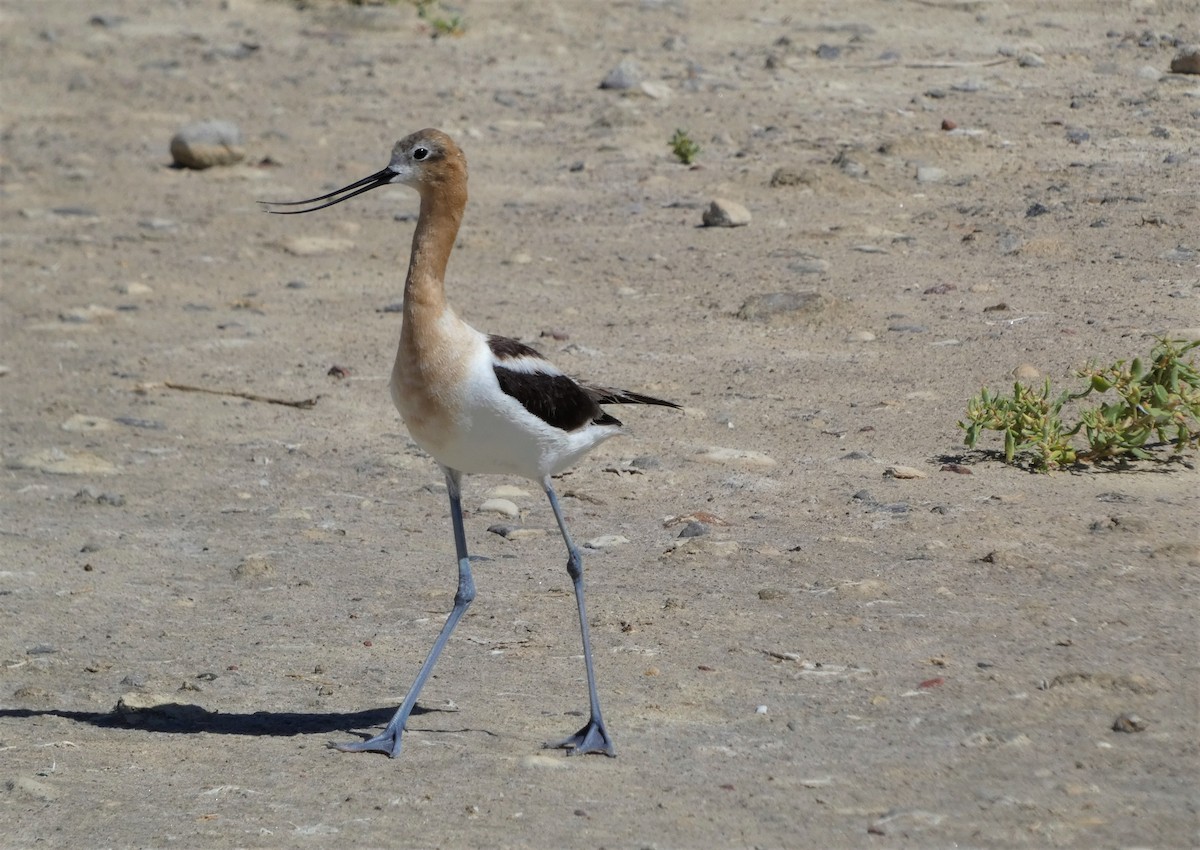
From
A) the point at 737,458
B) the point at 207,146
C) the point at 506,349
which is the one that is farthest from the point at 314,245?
the point at 506,349

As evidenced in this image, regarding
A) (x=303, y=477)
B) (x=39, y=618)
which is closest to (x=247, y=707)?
(x=39, y=618)

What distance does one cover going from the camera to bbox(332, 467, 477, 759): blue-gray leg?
467 centimetres

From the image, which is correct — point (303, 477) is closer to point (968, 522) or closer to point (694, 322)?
point (694, 322)

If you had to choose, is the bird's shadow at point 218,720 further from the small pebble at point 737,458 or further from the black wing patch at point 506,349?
the small pebble at point 737,458

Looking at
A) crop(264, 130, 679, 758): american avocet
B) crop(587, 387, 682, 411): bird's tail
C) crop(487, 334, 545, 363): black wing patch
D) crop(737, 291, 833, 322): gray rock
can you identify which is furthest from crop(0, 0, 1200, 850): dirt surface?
crop(487, 334, 545, 363): black wing patch

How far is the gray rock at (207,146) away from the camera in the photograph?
38.8 ft

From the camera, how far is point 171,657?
5477 millimetres

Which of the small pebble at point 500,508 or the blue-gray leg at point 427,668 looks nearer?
the blue-gray leg at point 427,668

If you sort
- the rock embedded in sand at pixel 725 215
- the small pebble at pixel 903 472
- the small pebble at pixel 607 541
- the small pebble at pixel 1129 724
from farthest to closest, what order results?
the rock embedded in sand at pixel 725 215 < the small pebble at pixel 903 472 < the small pebble at pixel 607 541 < the small pebble at pixel 1129 724

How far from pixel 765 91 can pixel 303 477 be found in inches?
220

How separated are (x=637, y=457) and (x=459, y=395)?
2465 mm

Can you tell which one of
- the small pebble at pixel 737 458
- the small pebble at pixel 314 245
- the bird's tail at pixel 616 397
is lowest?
the small pebble at pixel 314 245

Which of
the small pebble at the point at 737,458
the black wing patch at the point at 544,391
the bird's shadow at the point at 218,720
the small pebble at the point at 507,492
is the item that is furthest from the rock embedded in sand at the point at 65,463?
the black wing patch at the point at 544,391

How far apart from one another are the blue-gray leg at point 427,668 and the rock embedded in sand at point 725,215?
478 centimetres
